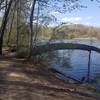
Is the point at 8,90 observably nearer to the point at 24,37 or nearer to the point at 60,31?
the point at 60,31

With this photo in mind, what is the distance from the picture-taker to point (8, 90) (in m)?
11.4

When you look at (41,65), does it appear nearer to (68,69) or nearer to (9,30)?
(68,69)

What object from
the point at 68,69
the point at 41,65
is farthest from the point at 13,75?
the point at 68,69

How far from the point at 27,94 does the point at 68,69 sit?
53.7ft

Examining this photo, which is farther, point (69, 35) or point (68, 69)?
point (68, 69)

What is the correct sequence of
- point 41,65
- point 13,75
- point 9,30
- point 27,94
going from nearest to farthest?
point 27,94, point 13,75, point 41,65, point 9,30

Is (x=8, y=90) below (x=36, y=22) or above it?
below

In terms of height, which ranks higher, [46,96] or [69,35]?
[69,35]

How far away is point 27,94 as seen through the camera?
10.8 m

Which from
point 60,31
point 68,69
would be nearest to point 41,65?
point 60,31

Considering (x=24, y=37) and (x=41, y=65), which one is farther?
(x=24, y=37)

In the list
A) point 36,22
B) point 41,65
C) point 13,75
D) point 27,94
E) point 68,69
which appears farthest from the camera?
point 68,69

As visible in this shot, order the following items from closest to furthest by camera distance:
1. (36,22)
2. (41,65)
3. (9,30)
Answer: (41,65) → (36,22) → (9,30)

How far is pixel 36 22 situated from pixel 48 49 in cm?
305
